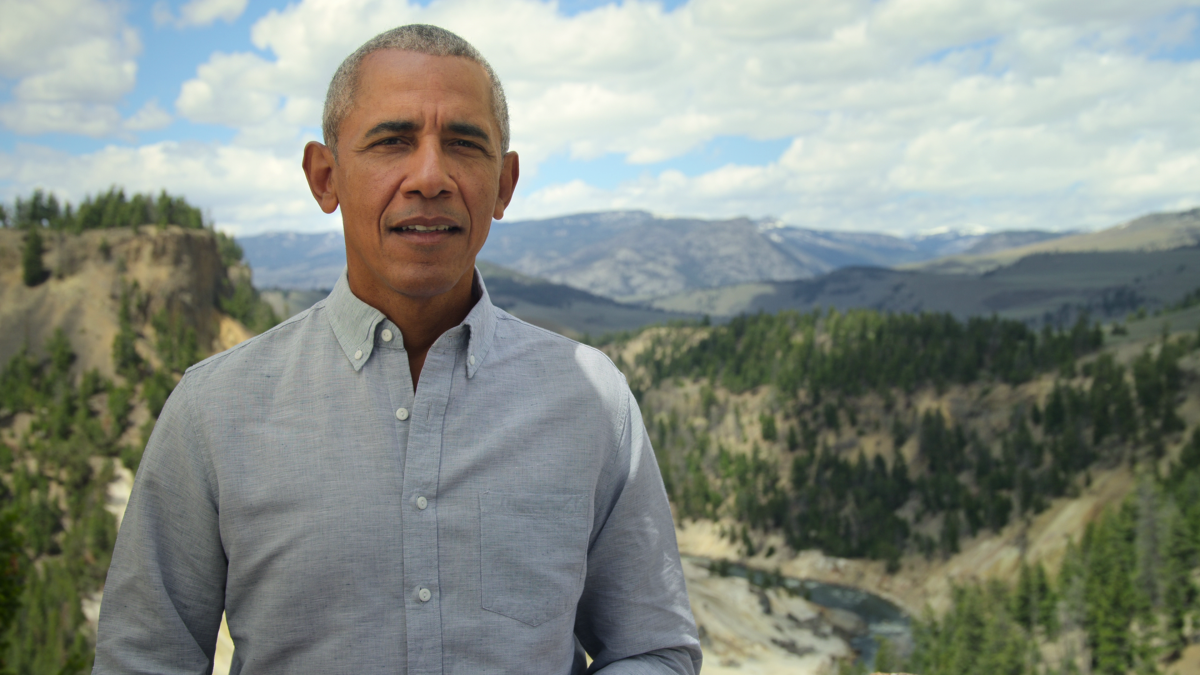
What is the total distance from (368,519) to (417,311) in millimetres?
863

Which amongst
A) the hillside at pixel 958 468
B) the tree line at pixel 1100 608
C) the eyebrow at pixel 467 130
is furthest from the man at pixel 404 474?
the hillside at pixel 958 468

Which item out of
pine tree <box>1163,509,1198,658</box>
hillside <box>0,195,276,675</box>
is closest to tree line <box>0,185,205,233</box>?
hillside <box>0,195,276,675</box>

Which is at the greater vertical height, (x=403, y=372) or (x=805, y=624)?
(x=403, y=372)

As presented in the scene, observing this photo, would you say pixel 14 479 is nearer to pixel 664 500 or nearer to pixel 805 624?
pixel 805 624

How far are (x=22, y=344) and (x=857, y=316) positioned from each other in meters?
150

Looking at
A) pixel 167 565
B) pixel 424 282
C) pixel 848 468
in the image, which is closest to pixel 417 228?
pixel 424 282

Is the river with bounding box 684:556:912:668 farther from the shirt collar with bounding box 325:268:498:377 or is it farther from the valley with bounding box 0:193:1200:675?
the shirt collar with bounding box 325:268:498:377

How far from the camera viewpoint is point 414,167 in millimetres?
3184

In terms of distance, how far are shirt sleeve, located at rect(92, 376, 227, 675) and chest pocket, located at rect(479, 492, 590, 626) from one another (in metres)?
1.01

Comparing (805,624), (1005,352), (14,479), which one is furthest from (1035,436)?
(14,479)

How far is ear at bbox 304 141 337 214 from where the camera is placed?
3.49 metres

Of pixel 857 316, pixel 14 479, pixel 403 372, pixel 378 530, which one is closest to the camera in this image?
pixel 378 530

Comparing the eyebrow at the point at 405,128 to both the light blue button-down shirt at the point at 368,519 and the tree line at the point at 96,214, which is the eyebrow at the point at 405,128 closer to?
the light blue button-down shirt at the point at 368,519

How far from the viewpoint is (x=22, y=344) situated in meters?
106
